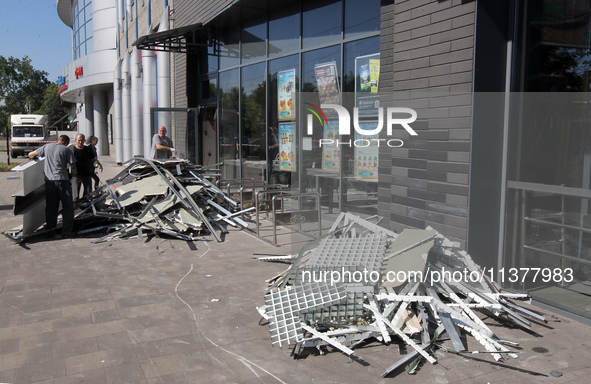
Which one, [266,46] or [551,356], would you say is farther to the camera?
[266,46]

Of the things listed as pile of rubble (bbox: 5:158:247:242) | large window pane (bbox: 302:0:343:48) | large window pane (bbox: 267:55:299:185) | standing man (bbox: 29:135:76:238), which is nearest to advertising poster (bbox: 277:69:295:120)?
large window pane (bbox: 267:55:299:185)

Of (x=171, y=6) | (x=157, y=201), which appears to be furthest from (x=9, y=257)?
(x=171, y=6)

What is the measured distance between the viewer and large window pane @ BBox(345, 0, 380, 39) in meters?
7.94

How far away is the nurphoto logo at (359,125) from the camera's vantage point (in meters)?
6.36

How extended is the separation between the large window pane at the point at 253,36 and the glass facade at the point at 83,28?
30.0 m

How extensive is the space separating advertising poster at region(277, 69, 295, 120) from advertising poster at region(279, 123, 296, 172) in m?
0.22

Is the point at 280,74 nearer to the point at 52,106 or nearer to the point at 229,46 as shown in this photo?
A: the point at 229,46

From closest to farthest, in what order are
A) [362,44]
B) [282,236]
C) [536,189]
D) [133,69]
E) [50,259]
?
→ [536,189] → [50,259] → [362,44] → [282,236] → [133,69]

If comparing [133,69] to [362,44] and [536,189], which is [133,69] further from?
[536,189]

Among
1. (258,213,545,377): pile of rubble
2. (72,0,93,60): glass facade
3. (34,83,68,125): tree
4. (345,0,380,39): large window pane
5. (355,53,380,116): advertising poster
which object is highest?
(72,0,93,60): glass facade

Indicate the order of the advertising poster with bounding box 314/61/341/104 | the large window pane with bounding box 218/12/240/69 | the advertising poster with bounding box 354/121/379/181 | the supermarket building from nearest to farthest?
the supermarket building → the advertising poster with bounding box 354/121/379/181 → the advertising poster with bounding box 314/61/341/104 → the large window pane with bounding box 218/12/240/69

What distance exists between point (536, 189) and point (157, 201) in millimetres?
6618

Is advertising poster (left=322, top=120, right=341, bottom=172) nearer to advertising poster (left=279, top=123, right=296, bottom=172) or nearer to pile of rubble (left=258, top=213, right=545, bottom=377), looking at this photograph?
advertising poster (left=279, top=123, right=296, bottom=172)

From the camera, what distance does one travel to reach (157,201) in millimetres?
9398
